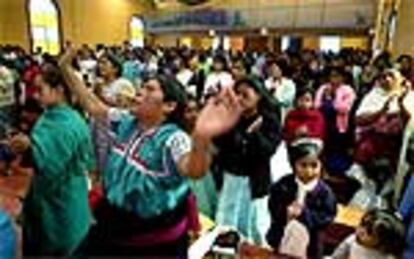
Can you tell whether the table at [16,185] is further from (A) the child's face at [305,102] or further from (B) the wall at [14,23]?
(B) the wall at [14,23]

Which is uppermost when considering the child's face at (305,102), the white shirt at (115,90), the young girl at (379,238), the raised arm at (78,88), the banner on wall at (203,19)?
the banner on wall at (203,19)

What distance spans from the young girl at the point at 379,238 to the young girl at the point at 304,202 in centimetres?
48

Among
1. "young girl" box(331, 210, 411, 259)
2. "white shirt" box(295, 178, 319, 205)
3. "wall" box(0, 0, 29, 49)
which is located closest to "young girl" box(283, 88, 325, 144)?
"white shirt" box(295, 178, 319, 205)

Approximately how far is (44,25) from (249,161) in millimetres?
17349

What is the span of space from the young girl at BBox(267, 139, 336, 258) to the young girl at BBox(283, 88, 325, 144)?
6.38ft

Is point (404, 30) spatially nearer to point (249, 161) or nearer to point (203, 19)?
point (203, 19)

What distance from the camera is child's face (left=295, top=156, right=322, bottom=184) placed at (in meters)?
3.81

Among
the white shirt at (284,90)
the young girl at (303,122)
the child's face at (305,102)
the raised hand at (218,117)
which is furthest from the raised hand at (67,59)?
the white shirt at (284,90)

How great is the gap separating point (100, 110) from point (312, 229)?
57.4 inches

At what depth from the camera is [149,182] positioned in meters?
2.56

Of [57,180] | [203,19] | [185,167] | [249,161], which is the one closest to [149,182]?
[185,167]

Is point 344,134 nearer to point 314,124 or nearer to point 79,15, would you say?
point 314,124

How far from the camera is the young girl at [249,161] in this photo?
165 inches

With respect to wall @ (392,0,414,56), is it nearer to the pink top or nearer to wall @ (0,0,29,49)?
the pink top
